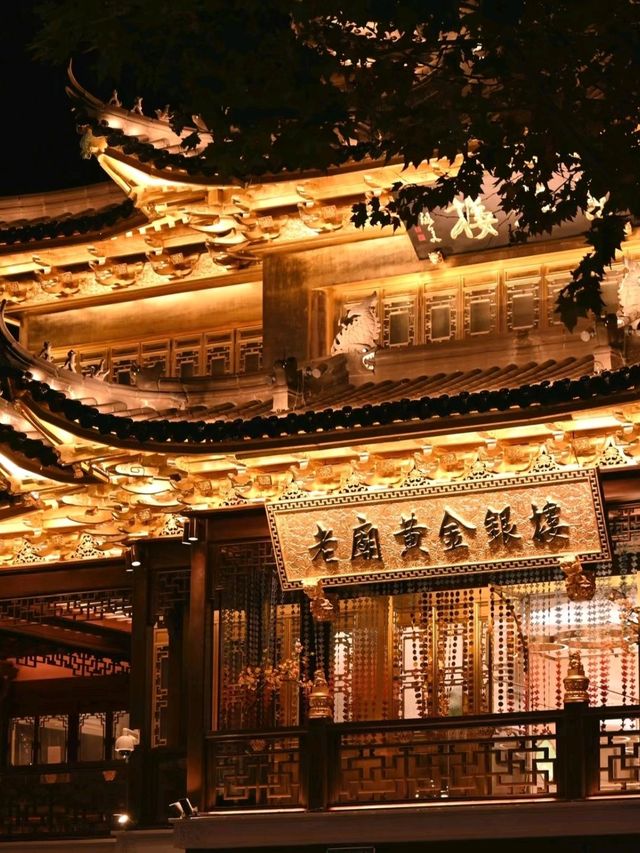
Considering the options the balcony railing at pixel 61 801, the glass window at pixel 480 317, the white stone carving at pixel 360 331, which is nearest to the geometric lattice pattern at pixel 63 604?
the balcony railing at pixel 61 801

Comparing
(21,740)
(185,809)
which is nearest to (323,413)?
(185,809)

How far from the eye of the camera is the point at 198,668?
16797mm

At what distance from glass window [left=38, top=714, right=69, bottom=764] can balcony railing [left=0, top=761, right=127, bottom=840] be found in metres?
4.85

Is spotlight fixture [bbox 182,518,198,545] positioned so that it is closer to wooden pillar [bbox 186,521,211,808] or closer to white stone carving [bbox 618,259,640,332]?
wooden pillar [bbox 186,521,211,808]

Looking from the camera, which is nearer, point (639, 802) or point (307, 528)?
point (639, 802)

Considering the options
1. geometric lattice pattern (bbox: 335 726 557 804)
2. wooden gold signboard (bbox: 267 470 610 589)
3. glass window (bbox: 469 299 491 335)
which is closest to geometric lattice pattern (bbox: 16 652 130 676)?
wooden gold signboard (bbox: 267 470 610 589)

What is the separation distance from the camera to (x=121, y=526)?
18203 millimetres

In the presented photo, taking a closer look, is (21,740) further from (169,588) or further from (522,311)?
(522,311)

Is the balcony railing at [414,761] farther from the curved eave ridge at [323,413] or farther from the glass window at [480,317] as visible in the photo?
the glass window at [480,317]

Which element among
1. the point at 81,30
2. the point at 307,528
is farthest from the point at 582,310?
the point at 307,528

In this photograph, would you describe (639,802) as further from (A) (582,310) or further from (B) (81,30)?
(B) (81,30)

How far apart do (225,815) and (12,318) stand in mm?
7046

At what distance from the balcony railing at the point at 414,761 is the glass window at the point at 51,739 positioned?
22.6ft

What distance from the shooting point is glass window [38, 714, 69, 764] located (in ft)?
76.1
